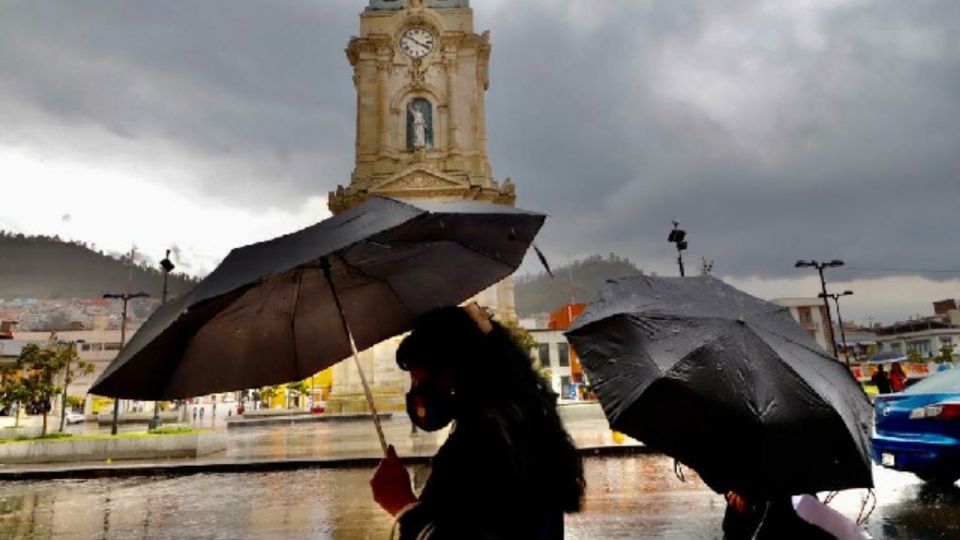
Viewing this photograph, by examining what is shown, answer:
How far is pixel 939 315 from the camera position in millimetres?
100438

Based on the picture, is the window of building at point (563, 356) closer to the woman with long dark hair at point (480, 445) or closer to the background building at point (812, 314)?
the background building at point (812, 314)

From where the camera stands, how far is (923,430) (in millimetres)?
6809

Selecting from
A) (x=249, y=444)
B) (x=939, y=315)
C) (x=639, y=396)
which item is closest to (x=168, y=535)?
(x=639, y=396)

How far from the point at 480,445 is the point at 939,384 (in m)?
7.84

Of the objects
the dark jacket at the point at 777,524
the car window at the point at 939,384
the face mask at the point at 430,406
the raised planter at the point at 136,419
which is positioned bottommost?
the raised planter at the point at 136,419

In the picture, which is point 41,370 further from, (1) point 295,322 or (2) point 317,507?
(1) point 295,322

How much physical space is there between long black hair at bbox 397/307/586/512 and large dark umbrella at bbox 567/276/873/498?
40.8 inches

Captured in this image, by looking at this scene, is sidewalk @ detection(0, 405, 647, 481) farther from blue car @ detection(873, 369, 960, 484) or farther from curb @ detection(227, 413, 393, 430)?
curb @ detection(227, 413, 393, 430)

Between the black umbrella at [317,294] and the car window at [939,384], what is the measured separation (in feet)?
22.0

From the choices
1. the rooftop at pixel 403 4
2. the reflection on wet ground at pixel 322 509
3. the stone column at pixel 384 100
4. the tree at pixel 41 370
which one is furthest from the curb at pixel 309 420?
the rooftop at pixel 403 4

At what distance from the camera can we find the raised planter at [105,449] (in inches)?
577

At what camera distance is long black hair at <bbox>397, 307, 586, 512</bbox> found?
70.3 inches

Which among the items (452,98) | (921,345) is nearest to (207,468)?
(452,98)

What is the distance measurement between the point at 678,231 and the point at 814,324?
7788 cm
